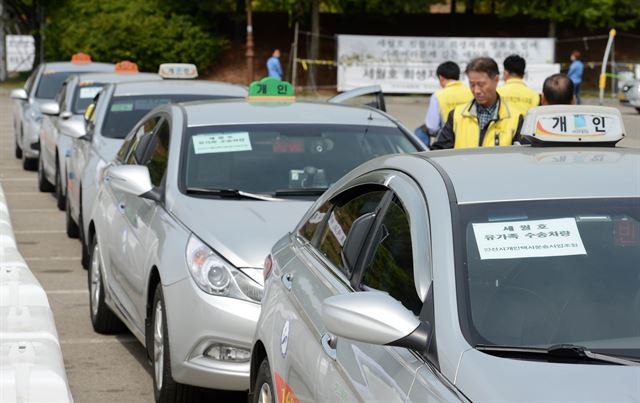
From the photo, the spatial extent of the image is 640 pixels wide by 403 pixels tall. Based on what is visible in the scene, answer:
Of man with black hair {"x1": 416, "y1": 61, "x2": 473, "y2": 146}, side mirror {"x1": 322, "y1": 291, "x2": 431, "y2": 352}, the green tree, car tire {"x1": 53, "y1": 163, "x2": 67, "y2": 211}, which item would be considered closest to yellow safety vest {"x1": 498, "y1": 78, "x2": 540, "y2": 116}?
man with black hair {"x1": 416, "y1": 61, "x2": 473, "y2": 146}

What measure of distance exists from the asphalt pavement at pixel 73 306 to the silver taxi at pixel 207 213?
0.26 m

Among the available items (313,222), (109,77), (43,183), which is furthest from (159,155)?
(43,183)

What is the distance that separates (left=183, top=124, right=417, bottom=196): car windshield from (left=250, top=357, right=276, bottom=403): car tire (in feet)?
8.17

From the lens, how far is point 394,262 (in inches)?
162

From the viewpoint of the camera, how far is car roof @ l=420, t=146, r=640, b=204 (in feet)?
13.1

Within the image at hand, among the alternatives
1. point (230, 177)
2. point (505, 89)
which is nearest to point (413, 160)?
point (230, 177)

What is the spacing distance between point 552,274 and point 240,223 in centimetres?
317

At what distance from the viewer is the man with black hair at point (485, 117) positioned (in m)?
8.21

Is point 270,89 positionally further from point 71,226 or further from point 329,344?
point 329,344

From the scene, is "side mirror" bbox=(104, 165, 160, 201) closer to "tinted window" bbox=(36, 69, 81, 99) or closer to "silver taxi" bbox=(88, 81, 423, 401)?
"silver taxi" bbox=(88, 81, 423, 401)

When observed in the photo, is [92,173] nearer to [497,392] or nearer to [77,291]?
[77,291]

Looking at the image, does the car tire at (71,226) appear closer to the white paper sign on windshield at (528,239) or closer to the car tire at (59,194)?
the car tire at (59,194)

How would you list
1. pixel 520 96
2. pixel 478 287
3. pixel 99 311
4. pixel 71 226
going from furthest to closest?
pixel 71 226, pixel 520 96, pixel 99 311, pixel 478 287

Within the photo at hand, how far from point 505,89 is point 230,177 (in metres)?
2.97
